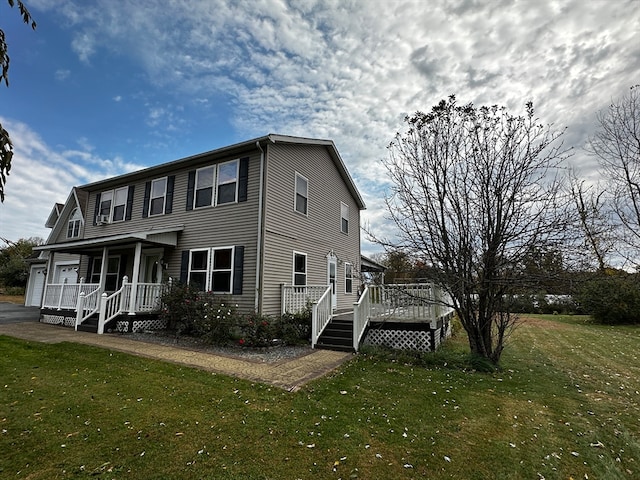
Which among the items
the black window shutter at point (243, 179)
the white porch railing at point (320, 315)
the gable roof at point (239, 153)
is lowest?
the white porch railing at point (320, 315)

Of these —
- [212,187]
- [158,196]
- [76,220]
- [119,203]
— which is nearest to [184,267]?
[212,187]

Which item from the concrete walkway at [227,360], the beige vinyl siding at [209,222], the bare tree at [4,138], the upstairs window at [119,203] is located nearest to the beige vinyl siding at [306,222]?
the beige vinyl siding at [209,222]

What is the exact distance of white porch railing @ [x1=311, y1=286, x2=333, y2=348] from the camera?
30.7 feet

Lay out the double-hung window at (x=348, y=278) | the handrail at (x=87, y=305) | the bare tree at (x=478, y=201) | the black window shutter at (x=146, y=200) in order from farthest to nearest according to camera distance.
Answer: the double-hung window at (x=348, y=278) → the black window shutter at (x=146, y=200) → the handrail at (x=87, y=305) → the bare tree at (x=478, y=201)

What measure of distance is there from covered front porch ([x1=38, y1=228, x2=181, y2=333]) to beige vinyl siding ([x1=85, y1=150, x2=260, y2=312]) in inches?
22.6

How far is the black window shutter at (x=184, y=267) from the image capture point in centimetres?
1184

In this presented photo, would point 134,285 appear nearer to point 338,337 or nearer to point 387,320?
point 338,337

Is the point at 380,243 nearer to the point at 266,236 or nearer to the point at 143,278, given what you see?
the point at 266,236

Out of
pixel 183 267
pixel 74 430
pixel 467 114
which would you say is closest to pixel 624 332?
pixel 467 114

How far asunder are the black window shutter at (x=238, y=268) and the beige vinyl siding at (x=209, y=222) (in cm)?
12

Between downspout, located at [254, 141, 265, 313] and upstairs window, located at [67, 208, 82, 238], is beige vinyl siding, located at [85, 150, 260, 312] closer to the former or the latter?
downspout, located at [254, 141, 265, 313]

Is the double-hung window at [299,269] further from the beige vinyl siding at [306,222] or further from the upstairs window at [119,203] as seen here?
the upstairs window at [119,203]

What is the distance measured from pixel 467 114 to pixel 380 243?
3.91 m

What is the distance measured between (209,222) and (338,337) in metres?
6.07
